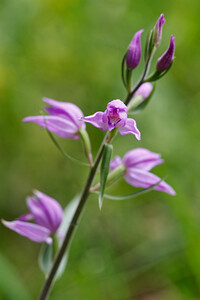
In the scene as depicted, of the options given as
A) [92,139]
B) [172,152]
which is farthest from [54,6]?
[172,152]

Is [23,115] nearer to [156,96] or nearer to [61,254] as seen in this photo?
[156,96]

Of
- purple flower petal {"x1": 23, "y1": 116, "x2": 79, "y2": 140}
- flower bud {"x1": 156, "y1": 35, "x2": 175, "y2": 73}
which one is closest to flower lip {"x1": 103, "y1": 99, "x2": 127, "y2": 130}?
flower bud {"x1": 156, "y1": 35, "x2": 175, "y2": 73}

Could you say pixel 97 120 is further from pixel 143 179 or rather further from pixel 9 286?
pixel 9 286

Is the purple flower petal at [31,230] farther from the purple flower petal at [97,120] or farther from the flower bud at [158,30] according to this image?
the flower bud at [158,30]

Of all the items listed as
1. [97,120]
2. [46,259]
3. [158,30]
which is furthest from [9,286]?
[158,30]

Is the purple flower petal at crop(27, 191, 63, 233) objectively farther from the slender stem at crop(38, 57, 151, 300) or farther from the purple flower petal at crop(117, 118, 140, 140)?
the purple flower petal at crop(117, 118, 140, 140)

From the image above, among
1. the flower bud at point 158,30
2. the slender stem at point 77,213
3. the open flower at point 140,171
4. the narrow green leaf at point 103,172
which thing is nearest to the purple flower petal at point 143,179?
the open flower at point 140,171
